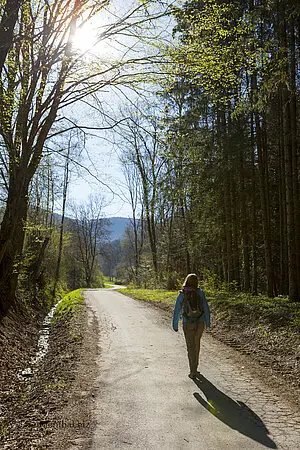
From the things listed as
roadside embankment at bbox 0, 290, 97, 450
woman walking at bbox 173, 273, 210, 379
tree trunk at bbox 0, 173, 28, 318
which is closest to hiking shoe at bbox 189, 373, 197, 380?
woman walking at bbox 173, 273, 210, 379

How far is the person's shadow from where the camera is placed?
4.37 m

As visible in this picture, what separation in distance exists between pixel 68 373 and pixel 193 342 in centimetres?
242

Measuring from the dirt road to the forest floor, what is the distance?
277mm

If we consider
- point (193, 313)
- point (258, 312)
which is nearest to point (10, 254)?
point (193, 313)

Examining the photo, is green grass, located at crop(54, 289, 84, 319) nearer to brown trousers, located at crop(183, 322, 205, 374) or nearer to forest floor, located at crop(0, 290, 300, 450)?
forest floor, located at crop(0, 290, 300, 450)

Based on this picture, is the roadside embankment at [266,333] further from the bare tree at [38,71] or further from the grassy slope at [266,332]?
the bare tree at [38,71]

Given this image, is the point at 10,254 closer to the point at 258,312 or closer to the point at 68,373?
the point at 68,373

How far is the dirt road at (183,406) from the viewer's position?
13.9ft

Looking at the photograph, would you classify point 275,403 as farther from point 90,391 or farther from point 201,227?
point 201,227

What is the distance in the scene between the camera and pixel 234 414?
4980 millimetres

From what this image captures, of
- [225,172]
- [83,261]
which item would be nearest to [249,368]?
[225,172]

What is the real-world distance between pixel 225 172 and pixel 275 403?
11.5 metres

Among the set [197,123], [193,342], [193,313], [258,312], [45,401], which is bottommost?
[45,401]

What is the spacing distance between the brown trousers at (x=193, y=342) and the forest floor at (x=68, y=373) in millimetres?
1229
